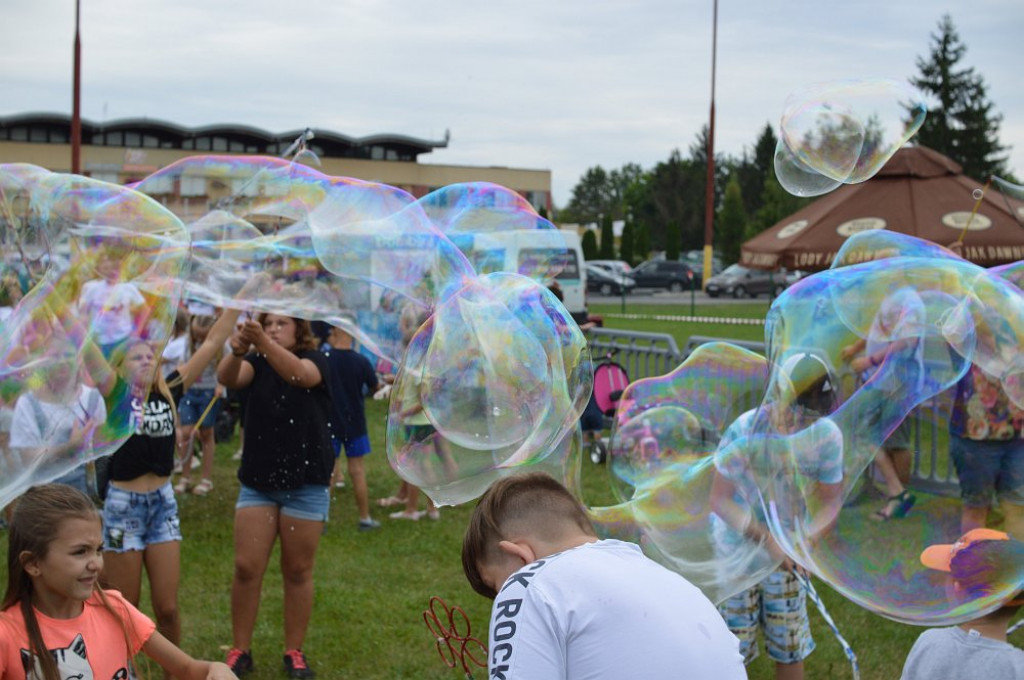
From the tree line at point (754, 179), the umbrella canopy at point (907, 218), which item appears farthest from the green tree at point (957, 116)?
the umbrella canopy at point (907, 218)

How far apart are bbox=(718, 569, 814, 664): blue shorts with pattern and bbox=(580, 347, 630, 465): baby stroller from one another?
4.98 m

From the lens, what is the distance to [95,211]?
452cm

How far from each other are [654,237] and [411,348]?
74903 millimetres

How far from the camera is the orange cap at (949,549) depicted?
121 inches

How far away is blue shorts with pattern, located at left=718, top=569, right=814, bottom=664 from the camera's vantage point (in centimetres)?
416

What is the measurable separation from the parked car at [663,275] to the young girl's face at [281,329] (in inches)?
1502

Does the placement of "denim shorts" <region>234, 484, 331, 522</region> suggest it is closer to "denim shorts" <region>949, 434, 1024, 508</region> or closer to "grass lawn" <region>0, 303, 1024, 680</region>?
"grass lawn" <region>0, 303, 1024, 680</region>

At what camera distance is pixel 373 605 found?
19.5ft

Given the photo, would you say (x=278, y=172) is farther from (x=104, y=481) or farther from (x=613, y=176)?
(x=613, y=176)

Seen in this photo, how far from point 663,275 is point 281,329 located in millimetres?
39265

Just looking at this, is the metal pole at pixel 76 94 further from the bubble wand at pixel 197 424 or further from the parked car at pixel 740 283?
the parked car at pixel 740 283

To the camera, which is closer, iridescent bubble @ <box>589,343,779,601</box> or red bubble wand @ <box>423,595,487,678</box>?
red bubble wand @ <box>423,595,487,678</box>

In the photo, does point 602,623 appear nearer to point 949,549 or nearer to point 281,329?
point 949,549

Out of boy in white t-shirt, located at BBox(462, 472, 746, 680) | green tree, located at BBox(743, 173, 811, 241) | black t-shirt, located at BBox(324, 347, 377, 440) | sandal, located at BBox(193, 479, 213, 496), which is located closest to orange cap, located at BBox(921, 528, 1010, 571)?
boy in white t-shirt, located at BBox(462, 472, 746, 680)
